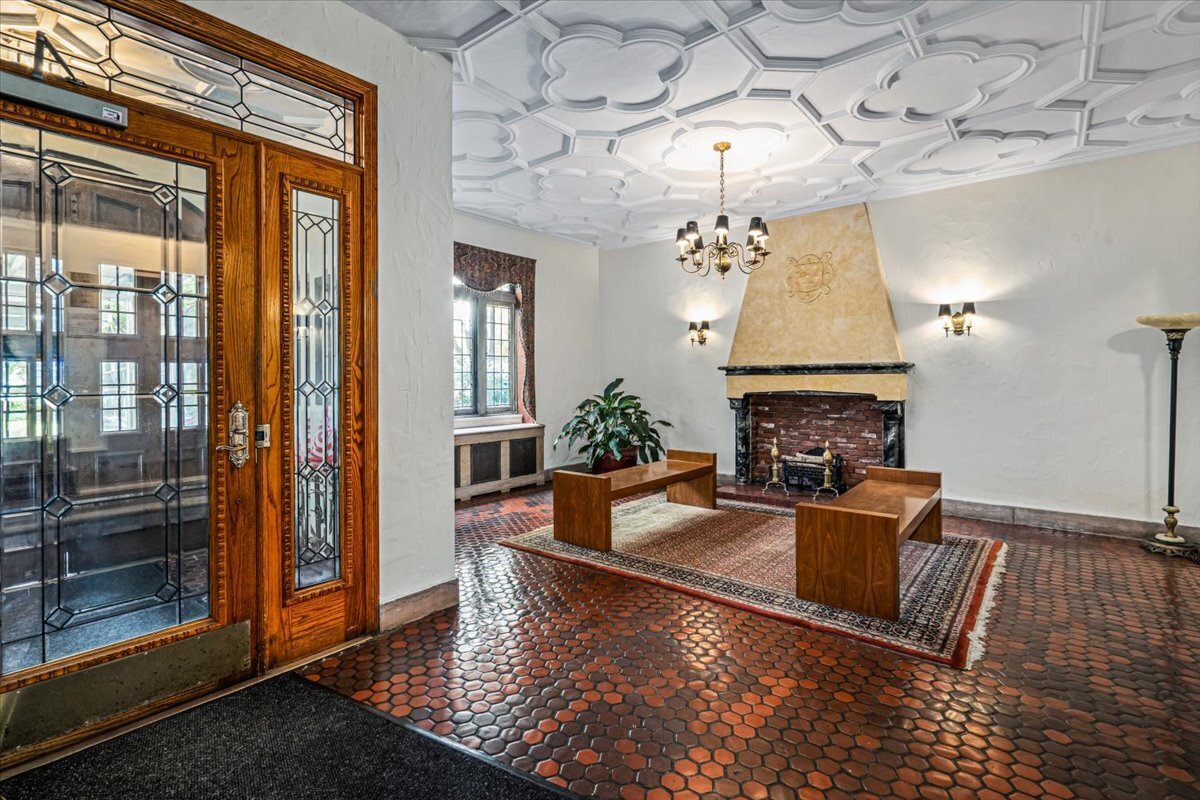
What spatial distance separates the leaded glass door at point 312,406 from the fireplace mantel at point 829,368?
189 inches

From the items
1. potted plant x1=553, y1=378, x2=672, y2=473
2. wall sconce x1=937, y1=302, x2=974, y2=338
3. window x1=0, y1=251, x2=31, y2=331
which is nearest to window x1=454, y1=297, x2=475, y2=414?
potted plant x1=553, y1=378, x2=672, y2=473

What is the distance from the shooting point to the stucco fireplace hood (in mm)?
5883

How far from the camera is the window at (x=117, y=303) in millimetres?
2162

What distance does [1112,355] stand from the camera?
4.82 m

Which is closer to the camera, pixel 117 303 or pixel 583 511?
pixel 117 303

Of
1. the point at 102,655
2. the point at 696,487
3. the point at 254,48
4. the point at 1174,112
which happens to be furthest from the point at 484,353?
the point at 1174,112

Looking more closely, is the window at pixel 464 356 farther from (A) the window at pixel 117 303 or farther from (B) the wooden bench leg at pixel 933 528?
(B) the wooden bench leg at pixel 933 528

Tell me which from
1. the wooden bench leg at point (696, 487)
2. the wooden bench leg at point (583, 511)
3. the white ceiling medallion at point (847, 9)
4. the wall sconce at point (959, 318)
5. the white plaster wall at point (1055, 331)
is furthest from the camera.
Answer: the wooden bench leg at point (696, 487)

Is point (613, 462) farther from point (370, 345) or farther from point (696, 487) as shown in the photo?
point (370, 345)

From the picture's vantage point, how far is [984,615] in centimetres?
322

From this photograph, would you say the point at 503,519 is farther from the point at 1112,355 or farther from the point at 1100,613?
the point at 1112,355

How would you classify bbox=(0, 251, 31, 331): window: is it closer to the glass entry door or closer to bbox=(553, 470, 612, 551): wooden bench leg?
the glass entry door

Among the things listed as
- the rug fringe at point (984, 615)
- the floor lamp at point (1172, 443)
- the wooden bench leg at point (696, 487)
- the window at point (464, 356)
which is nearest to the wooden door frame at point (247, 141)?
the rug fringe at point (984, 615)

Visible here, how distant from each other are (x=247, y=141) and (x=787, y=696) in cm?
330
